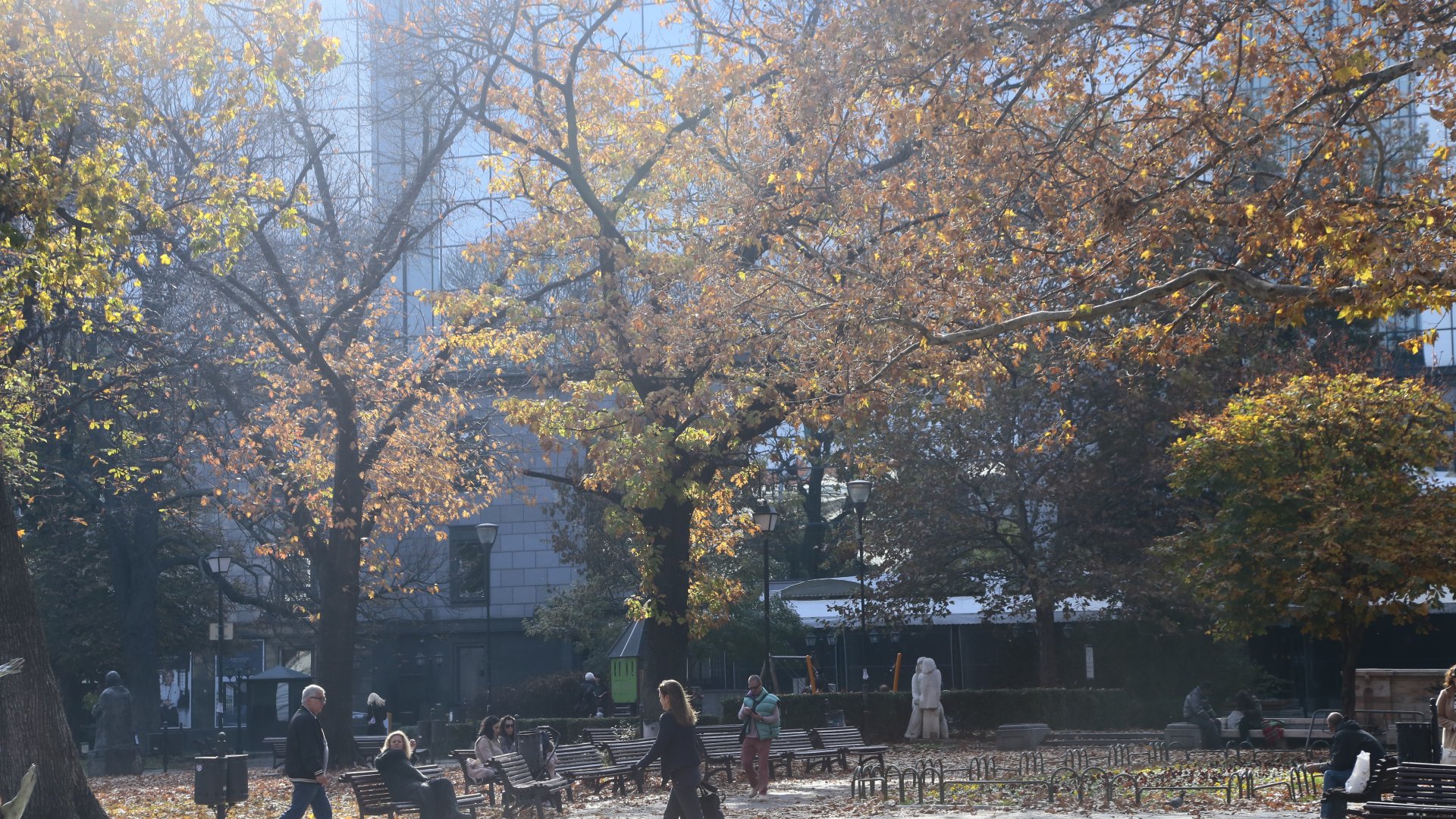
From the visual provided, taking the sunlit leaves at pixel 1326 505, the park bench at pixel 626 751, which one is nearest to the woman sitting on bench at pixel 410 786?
the park bench at pixel 626 751

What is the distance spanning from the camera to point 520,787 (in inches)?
586

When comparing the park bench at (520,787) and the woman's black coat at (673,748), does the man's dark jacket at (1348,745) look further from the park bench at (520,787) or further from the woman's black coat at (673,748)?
the park bench at (520,787)

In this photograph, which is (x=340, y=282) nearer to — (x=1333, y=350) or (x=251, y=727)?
(x=251, y=727)

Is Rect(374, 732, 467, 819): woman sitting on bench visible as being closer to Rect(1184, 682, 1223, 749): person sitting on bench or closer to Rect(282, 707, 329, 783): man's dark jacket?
Rect(282, 707, 329, 783): man's dark jacket

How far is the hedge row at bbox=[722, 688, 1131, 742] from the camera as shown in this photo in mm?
28922

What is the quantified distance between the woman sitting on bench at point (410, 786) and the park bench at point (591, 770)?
4118 millimetres

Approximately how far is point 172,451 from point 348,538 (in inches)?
302

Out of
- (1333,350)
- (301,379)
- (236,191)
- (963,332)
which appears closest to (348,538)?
(301,379)

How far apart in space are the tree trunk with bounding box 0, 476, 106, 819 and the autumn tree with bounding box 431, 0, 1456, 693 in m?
6.34

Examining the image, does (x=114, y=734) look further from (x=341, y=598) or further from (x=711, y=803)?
(x=711, y=803)

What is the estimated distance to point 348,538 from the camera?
23203 mm

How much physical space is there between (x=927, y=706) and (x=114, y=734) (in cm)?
1629

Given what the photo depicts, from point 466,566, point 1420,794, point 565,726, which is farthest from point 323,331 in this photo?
point 466,566

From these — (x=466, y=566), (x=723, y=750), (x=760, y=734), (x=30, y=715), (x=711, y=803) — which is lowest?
(x=723, y=750)
